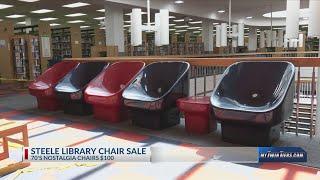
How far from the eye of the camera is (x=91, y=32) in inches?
560

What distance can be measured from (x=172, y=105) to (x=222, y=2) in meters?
9.47

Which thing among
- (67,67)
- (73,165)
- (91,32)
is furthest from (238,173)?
(91,32)

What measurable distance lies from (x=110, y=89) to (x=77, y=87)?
71 centimetres

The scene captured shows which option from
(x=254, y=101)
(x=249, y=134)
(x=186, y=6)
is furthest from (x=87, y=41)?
(x=249, y=134)

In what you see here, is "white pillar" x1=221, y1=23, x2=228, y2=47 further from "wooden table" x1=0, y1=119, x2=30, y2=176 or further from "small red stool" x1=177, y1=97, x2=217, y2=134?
"wooden table" x1=0, y1=119, x2=30, y2=176

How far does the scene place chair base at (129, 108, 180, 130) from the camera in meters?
3.84

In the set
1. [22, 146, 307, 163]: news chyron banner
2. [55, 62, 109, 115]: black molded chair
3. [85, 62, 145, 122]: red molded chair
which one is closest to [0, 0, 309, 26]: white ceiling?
[55, 62, 109, 115]: black molded chair

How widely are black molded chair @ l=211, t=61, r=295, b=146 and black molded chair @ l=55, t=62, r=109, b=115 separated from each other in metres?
2.22

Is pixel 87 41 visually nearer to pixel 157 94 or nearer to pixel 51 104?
pixel 51 104

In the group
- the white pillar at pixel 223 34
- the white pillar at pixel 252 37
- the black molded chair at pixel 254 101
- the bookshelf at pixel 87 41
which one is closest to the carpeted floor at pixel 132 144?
the black molded chair at pixel 254 101

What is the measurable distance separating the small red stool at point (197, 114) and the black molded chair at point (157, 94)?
8.3 inches

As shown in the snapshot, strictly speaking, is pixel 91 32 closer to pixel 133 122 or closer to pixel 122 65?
pixel 122 65

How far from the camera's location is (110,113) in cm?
432

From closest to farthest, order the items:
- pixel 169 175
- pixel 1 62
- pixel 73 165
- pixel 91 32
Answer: pixel 169 175, pixel 73 165, pixel 1 62, pixel 91 32
